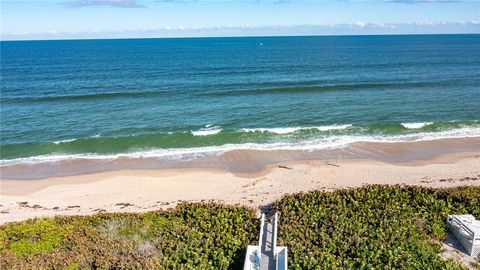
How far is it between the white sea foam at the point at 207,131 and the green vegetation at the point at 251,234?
15109 mm

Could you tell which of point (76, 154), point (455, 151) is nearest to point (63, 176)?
point (76, 154)

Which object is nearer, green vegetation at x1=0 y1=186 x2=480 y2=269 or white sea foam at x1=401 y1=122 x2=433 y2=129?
green vegetation at x1=0 y1=186 x2=480 y2=269

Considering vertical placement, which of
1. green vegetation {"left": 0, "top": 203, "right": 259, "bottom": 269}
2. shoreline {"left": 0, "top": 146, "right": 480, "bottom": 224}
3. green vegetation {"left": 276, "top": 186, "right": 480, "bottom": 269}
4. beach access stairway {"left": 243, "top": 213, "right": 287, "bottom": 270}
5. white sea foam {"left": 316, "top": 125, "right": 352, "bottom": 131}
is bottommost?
shoreline {"left": 0, "top": 146, "right": 480, "bottom": 224}

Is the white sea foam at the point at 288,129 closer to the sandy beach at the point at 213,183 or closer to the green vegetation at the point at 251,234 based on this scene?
the sandy beach at the point at 213,183

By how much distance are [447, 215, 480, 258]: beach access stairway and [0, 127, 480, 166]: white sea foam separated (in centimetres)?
1438

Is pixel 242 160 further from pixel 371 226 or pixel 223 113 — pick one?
pixel 371 226

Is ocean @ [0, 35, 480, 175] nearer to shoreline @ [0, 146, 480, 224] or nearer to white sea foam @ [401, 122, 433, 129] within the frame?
white sea foam @ [401, 122, 433, 129]

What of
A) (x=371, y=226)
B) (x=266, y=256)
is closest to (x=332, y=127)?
(x=371, y=226)

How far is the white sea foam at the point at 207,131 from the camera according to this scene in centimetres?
3457

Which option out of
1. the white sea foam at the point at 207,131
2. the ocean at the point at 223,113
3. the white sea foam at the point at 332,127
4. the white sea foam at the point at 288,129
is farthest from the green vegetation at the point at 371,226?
the white sea foam at the point at 207,131

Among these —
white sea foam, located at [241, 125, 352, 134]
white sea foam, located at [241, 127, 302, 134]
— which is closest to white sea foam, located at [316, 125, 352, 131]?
white sea foam, located at [241, 125, 352, 134]

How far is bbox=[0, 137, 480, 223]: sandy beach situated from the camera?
2255 centimetres

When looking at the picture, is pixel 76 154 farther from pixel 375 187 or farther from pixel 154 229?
pixel 375 187

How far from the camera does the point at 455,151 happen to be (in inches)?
1166
